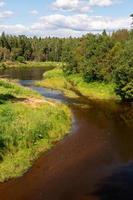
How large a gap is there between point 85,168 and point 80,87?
1880 inches

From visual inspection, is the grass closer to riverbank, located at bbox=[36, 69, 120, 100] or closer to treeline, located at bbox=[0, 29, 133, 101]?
riverbank, located at bbox=[36, 69, 120, 100]

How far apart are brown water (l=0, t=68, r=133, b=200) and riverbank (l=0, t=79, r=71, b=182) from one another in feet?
2.88

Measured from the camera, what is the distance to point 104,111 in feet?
182

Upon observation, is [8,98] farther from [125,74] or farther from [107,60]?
[107,60]

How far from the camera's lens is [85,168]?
32.3 metres

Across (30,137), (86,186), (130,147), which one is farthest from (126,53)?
(86,186)

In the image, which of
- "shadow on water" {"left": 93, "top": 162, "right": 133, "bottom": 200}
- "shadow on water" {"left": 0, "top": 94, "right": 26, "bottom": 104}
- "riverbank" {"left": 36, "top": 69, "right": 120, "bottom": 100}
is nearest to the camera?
"shadow on water" {"left": 93, "top": 162, "right": 133, "bottom": 200}

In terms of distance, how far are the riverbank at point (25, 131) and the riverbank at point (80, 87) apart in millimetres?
15451

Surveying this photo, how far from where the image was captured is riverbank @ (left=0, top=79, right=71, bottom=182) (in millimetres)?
31344

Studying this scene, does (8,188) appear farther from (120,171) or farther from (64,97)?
(64,97)

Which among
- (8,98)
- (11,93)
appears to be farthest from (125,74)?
(8,98)

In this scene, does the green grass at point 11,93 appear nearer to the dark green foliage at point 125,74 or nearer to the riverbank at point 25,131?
the riverbank at point 25,131

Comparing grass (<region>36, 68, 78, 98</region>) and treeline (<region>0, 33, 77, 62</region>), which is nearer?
grass (<region>36, 68, 78, 98</region>)

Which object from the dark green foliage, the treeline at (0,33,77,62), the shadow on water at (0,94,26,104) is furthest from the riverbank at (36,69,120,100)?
the treeline at (0,33,77,62)
